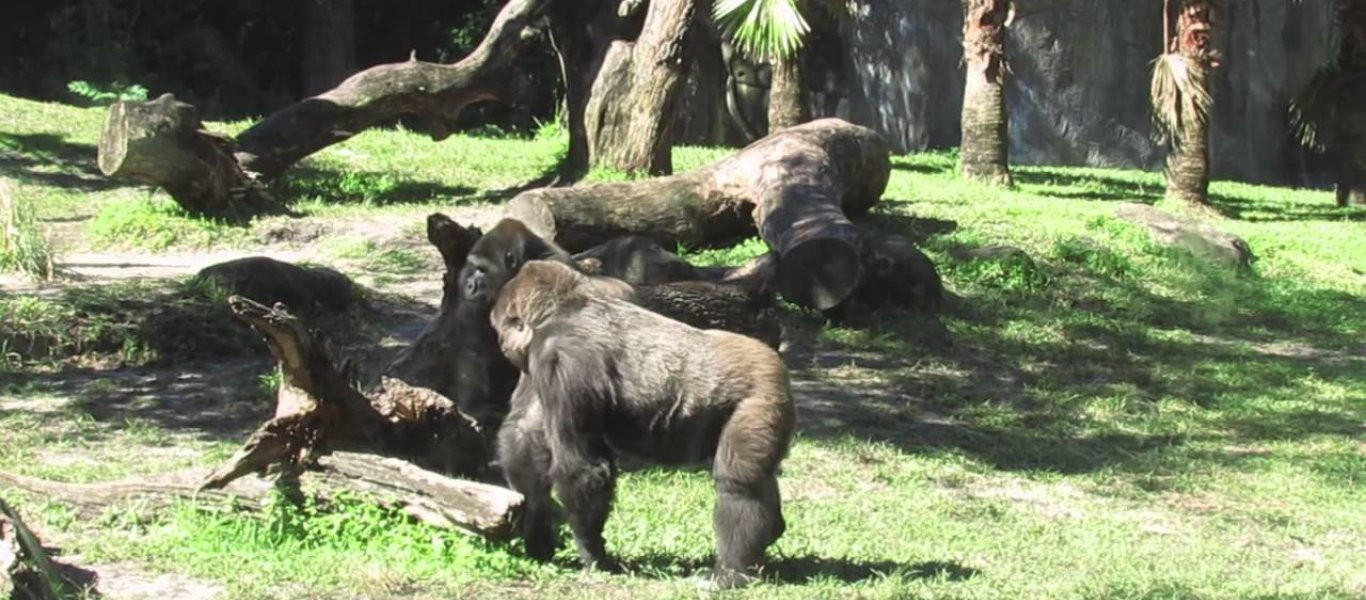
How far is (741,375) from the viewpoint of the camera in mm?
5906

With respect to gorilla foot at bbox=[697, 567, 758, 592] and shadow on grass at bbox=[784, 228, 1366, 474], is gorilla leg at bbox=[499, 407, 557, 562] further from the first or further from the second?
shadow on grass at bbox=[784, 228, 1366, 474]

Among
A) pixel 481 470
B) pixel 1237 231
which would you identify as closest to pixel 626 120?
pixel 1237 231

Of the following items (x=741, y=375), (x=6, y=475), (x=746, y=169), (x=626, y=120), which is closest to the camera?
(x=741, y=375)

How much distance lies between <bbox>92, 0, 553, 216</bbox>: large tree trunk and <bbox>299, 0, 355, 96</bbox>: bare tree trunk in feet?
24.5

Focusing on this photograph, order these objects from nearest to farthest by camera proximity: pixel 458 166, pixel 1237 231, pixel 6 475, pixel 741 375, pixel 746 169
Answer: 1. pixel 741 375
2. pixel 6 475
3. pixel 746 169
4. pixel 1237 231
5. pixel 458 166

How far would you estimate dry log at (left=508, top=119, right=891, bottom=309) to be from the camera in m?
11.1

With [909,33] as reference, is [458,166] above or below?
below

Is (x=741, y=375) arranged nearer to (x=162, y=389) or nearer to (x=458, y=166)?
(x=162, y=389)

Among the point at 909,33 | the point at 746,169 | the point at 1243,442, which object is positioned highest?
the point at 909,33

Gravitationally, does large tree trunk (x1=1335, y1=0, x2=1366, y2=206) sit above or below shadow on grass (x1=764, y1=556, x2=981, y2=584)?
above

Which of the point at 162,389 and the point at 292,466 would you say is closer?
the point at 292,466

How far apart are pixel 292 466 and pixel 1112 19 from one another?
18.7 m

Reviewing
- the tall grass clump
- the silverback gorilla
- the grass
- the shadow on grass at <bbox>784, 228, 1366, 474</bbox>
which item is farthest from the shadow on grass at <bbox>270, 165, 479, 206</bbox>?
the silverback gorilla

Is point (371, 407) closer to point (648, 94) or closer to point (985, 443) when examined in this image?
point (985, 443)
